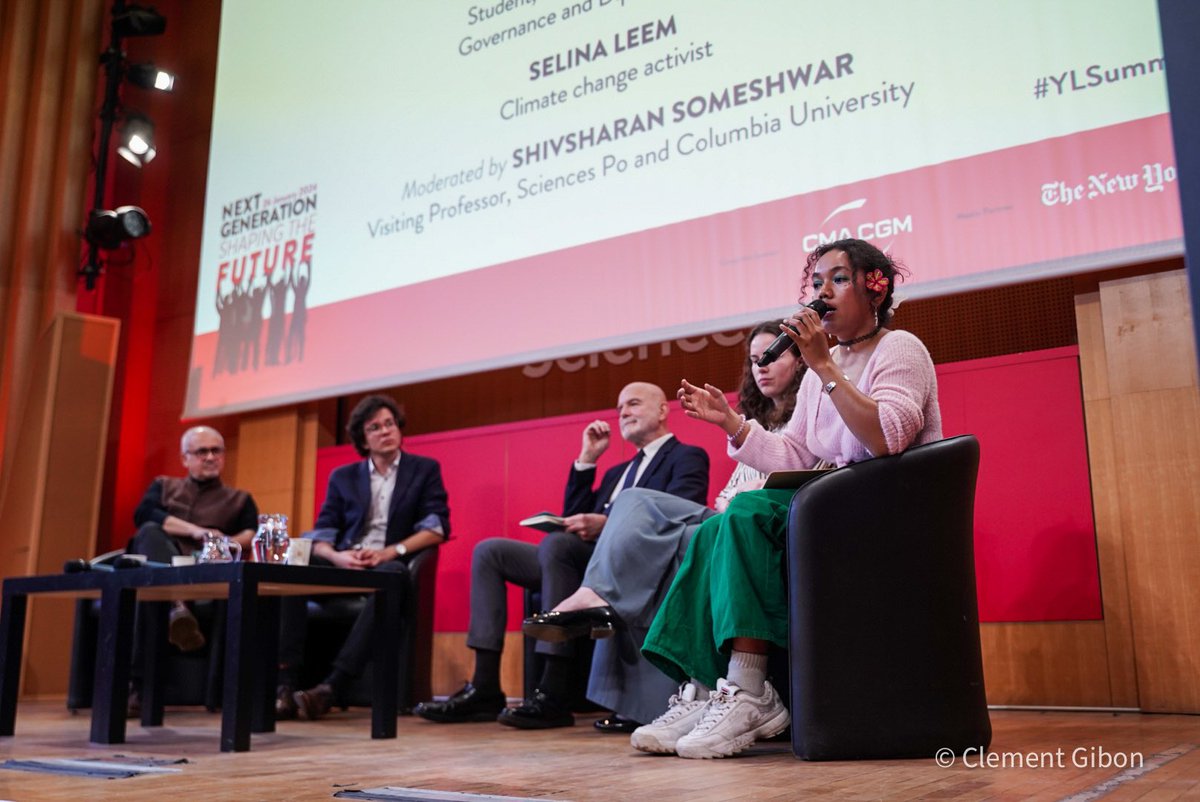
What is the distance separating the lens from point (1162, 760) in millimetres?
1656

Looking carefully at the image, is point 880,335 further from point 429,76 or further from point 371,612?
point 429,76

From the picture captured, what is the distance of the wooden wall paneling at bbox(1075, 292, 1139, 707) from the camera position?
2.71 metres

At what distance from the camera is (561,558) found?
9.46 ft

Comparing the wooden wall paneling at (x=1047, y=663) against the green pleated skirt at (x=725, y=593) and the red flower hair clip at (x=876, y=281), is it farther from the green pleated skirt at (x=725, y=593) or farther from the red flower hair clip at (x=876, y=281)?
the red flower hair clip at (x=876, y=281)

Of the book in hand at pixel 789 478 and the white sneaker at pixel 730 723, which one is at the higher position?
the book in hand at pixel 789 478

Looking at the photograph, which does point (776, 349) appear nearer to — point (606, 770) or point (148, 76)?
point (606, 770)

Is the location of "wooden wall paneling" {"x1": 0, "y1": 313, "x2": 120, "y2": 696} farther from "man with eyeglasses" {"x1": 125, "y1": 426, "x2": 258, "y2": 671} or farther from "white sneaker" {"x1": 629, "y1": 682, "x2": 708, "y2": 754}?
"white sneaker" {"x1": 629, "y1": 682, "x2": 708, "y2": 754}

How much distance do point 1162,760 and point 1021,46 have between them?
74.1 inches

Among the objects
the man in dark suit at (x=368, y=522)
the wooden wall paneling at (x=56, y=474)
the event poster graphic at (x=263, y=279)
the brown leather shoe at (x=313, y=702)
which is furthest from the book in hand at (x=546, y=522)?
the wooden wall paneling at (x=56, y=474)

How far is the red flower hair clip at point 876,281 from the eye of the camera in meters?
1.98

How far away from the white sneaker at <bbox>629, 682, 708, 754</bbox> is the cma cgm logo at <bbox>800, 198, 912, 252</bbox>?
1.44 m

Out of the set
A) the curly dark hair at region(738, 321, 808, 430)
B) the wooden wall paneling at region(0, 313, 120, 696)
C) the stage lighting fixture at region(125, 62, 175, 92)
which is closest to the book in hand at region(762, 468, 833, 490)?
the curly dark hair at region(738, 321, 808, 430)

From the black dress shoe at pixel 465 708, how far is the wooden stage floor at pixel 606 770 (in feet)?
1.33

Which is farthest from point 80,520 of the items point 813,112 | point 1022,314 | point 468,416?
point 1022,314
